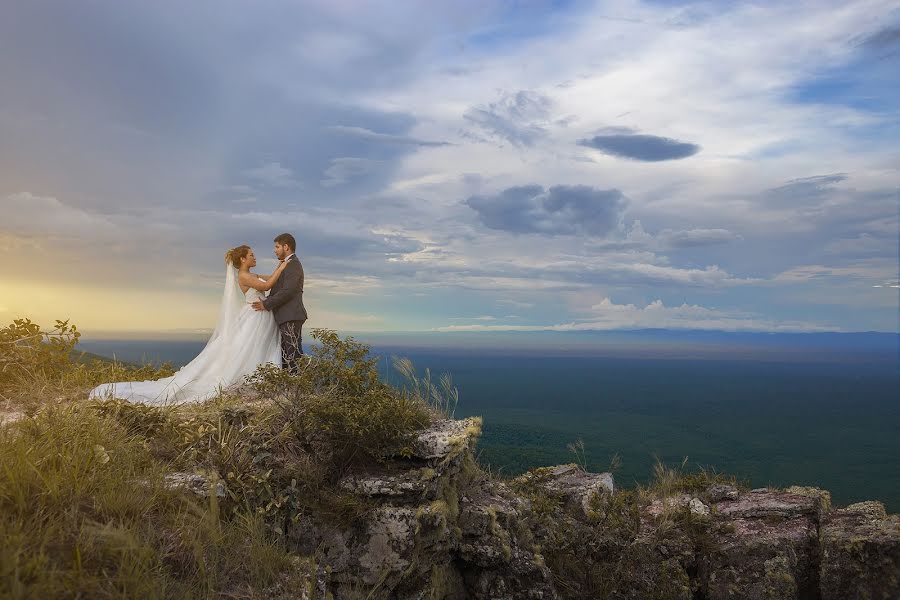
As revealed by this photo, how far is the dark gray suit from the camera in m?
15.2

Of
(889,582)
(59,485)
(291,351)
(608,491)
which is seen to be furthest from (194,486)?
(889,582)

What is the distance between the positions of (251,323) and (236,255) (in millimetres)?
1860

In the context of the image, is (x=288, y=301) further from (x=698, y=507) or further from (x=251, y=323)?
(x=698, y=507)

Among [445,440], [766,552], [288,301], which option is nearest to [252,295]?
[288,301]

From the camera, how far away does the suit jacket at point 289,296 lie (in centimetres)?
1523

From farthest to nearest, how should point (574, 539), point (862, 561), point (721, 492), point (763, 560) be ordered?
point (721, 492) → point (574, 539) → point (763, 560) → point (862, 561)

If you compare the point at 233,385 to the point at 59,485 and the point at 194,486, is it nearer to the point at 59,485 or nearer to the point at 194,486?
the point at 194,486

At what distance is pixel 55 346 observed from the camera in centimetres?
1541

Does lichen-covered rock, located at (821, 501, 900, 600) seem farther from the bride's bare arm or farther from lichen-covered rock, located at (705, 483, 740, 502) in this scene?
the bride's bare arm

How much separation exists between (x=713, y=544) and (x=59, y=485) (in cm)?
1220

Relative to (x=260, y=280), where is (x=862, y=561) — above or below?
below

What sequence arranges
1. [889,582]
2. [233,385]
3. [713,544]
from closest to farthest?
1. [889,582]
2. [713,544]
3. [233,385]

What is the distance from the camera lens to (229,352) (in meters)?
15.0

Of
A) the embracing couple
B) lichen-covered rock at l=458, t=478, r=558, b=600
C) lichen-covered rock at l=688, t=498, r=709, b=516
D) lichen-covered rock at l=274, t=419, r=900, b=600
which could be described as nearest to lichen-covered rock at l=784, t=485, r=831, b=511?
lichen-covered rock at l=274, t=419, r=900, b=600
